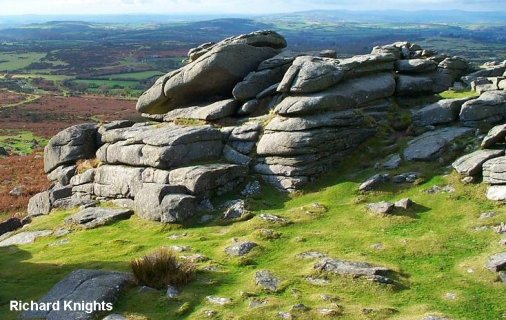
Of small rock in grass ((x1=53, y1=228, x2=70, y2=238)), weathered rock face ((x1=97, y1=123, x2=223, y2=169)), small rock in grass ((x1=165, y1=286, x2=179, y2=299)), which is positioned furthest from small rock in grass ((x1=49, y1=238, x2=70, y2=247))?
small rock in grass ((x1=165, y1=286, x2=179, y2=299))

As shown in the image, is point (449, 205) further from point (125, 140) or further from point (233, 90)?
point (125, 140)

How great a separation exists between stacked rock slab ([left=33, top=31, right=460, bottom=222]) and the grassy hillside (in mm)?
1801

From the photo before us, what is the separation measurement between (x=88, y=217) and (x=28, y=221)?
670cm

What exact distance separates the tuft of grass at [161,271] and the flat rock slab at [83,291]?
0.60 m

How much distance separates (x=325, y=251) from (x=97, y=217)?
1564 cm

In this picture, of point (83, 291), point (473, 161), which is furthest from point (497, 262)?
point (83, 291)

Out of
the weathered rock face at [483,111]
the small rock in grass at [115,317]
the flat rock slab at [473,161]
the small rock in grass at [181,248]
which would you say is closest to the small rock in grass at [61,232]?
the small rock in grass at [181,248]

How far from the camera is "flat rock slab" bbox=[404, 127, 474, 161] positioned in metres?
30.6

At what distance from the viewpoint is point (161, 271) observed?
2077 cm

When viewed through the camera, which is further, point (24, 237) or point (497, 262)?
point (24, 237)

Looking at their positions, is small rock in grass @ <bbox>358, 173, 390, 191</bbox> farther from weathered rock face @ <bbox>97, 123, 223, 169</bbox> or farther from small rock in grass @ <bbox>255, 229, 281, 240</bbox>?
weathered rock face @ <bbox>97, 123, 223, 169</bbox>

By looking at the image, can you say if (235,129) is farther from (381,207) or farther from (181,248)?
(381,207)

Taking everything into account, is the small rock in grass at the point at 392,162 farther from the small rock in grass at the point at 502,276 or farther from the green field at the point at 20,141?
the green field at the point at 20,141

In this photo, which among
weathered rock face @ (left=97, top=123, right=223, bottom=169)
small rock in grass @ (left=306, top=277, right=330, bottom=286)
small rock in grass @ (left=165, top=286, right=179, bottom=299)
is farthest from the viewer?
weathered rock face @ (left=97, top=123, right=223, bottom=169)
